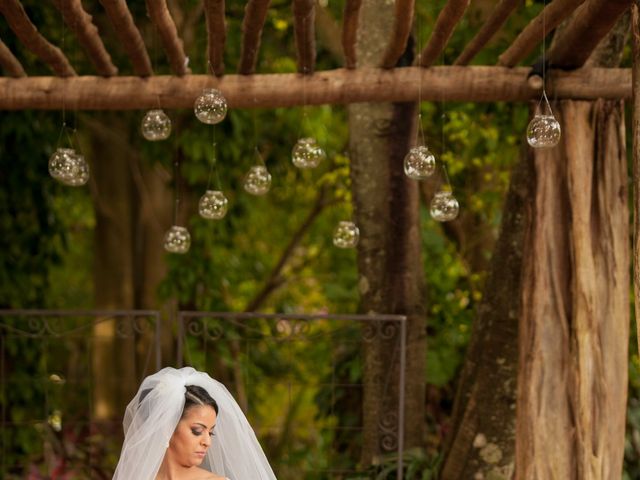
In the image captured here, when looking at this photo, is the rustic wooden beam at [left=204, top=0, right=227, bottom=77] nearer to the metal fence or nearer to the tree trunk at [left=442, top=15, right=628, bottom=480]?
the metal fence

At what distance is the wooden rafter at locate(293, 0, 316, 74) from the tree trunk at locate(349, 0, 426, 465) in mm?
1295

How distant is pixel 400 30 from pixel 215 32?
0.79 metres

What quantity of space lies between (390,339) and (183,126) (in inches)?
88.4

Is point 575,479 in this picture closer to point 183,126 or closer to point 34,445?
point 183,126

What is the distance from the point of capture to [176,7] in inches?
302

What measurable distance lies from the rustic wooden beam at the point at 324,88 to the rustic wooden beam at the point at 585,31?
9 centimetres

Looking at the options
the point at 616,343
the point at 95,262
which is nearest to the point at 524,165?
the point at 616,343

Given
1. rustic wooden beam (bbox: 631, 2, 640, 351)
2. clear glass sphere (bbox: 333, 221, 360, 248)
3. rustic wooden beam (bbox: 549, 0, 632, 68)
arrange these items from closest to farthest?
rustic wooden beam (bbox: 631, 2, 640, 351)
rustic wooden beam (bbox: 549, 0, 632, 68)
clear glass sphere (bbox: 333, 221, 360, 248)

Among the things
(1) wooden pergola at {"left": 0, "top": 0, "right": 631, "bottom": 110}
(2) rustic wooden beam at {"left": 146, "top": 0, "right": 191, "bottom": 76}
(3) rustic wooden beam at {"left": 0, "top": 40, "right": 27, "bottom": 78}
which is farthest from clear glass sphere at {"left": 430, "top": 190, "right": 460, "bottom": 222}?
(3) rustic wooden beam at {"left": 0, "top": 40, "right": 27, "bottom": 78}

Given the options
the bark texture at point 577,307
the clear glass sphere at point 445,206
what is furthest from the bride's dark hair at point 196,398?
the bark texture at point 577,307

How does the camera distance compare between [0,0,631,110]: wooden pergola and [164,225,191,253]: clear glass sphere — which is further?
[164,225,191,253]: clear glass sphere

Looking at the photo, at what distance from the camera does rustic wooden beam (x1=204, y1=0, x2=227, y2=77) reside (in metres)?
4.21

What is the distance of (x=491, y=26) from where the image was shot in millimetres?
4426

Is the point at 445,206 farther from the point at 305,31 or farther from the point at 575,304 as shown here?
the point at 305,31
